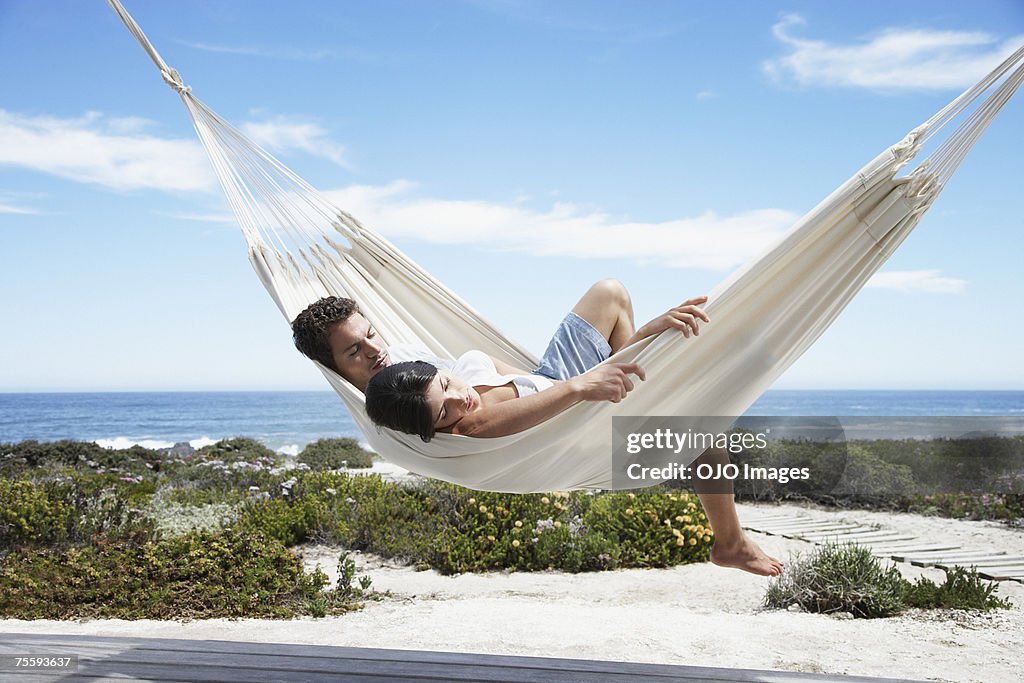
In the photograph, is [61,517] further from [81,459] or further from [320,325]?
[320,325]

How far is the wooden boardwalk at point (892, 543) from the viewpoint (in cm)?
507

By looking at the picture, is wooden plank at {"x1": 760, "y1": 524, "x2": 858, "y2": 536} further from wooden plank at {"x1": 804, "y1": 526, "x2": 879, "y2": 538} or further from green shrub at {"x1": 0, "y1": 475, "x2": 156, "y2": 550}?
green shrub at {"x1": 0, "y1": 475, "x2": 156, "y2": 550}

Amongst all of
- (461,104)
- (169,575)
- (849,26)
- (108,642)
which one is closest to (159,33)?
(461,104)

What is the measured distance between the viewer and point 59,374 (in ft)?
74.1

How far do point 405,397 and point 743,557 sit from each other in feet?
2.69

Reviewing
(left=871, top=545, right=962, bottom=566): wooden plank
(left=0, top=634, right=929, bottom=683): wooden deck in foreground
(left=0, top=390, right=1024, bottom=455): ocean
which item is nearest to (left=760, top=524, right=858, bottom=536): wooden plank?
(left=871, top=545, right=962, bottom=566): wooden plank

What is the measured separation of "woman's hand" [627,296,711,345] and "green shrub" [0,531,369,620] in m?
3.18

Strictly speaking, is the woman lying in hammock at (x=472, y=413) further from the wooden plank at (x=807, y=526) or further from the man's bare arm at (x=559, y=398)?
the wooden plank at (x=807, y=526)

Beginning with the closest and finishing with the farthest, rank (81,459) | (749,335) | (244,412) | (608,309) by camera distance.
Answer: (749,335) → (608,309) → (81,459) → (244,412)

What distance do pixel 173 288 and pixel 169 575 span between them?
18853mm

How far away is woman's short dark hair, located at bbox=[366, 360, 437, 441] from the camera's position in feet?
5.67

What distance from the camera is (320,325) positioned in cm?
200

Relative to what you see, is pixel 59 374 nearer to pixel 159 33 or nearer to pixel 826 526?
pixel 159 33

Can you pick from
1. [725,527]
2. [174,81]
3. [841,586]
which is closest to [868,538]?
[841,586]
